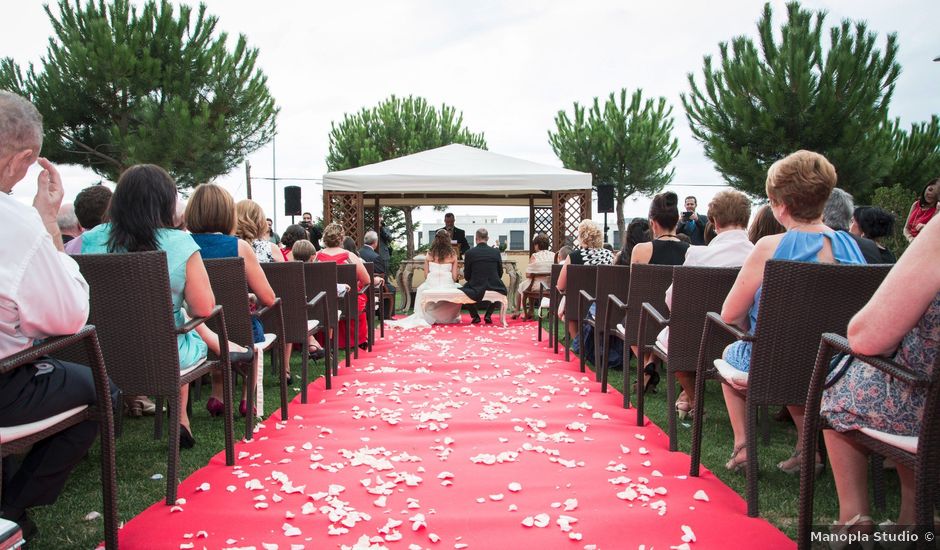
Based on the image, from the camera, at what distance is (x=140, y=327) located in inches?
95.6

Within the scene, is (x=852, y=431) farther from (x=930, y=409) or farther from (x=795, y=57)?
(x=795, y=57)

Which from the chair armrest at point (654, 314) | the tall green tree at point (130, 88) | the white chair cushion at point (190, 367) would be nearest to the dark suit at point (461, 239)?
the tall green tree at point (130, 88)

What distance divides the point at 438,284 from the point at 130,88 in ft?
30.0

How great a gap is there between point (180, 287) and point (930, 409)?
99.5 inches

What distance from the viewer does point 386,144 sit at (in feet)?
85.0

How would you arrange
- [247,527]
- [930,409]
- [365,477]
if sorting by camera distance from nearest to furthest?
1. [930,409]
2. [247,527]
3. [365,477]

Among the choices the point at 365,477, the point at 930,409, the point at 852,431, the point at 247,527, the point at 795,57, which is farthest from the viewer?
the point at 795,57

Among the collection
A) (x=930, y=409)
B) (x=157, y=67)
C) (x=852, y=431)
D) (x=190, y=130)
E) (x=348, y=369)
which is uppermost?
(x=157, y=67)

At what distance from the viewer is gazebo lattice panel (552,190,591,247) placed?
1276 cm

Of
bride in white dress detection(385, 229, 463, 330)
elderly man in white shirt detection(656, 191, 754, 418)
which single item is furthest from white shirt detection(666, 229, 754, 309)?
bride in white dress detection(385, 229, 463, 330)

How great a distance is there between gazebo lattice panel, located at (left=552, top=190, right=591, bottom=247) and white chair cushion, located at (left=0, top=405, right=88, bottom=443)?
36.0ft

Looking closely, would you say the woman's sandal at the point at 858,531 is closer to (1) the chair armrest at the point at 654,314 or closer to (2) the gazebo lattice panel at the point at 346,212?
(1) the chair armrest at the point at 654,314

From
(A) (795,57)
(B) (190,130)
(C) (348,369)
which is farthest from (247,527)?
(A) (795,57)

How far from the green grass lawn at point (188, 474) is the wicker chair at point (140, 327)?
0.95ft
